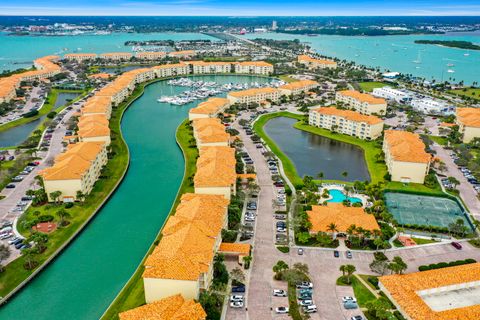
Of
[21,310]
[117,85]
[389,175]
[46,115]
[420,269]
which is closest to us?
[21,310]

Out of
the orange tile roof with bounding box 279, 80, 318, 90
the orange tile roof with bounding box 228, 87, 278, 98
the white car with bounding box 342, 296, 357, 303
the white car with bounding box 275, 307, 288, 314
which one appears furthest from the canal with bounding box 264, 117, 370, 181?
the white car with bounding box 275, 307, 288, 314

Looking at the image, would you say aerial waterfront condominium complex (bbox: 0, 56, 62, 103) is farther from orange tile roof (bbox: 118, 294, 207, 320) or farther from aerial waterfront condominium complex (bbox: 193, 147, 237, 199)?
orange tile roof (bbox: 118, 294, 207, 320)

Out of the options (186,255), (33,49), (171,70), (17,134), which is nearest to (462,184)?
(186,255)

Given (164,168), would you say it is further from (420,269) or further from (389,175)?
(420,269)

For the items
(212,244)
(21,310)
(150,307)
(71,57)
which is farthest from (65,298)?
(71,57)

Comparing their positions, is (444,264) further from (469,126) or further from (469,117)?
(469,117)

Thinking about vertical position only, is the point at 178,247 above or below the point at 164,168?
above

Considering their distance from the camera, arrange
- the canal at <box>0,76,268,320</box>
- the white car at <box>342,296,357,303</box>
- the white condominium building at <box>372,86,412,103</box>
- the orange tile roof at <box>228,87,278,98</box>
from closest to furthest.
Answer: the white car at <box>342,296,357,303</box>, the canal at <box>0,76,268,320</box>, the orange tile roof at <box>228,87,278,98</box>, the white condominium building at <box>372,86,412,103</box>
